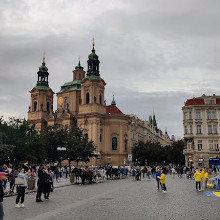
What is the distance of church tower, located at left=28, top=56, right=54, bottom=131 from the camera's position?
8494 centimetres

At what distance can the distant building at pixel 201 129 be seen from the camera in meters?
62.7

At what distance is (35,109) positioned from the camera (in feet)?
287

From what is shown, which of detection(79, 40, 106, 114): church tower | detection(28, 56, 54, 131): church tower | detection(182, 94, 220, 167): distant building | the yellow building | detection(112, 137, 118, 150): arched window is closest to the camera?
detection(182, 94, 220, 167): distant building

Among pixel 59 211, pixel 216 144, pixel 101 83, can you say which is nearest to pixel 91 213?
pixel 59 211

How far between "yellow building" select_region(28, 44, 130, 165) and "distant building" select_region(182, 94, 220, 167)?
60.1 ft

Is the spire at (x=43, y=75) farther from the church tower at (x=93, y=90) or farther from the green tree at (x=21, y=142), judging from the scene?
the green tree at (x=21, y=142)

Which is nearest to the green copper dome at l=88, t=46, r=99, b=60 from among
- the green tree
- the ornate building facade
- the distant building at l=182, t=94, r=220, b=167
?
the ornate building facade

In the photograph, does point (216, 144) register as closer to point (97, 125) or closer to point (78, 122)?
point (97, 125)

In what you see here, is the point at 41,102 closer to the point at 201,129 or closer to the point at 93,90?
the point at 93,90

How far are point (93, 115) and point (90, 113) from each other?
1016 mm

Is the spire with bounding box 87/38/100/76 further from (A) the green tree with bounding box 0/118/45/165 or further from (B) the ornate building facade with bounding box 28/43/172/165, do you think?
(A) the green tree with bounding box 0/118/45/165

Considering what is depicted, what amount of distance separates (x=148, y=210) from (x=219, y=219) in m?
3.09

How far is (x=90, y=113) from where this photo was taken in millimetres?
74875

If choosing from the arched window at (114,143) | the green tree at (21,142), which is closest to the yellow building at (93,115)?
the arched window at (114,143)
